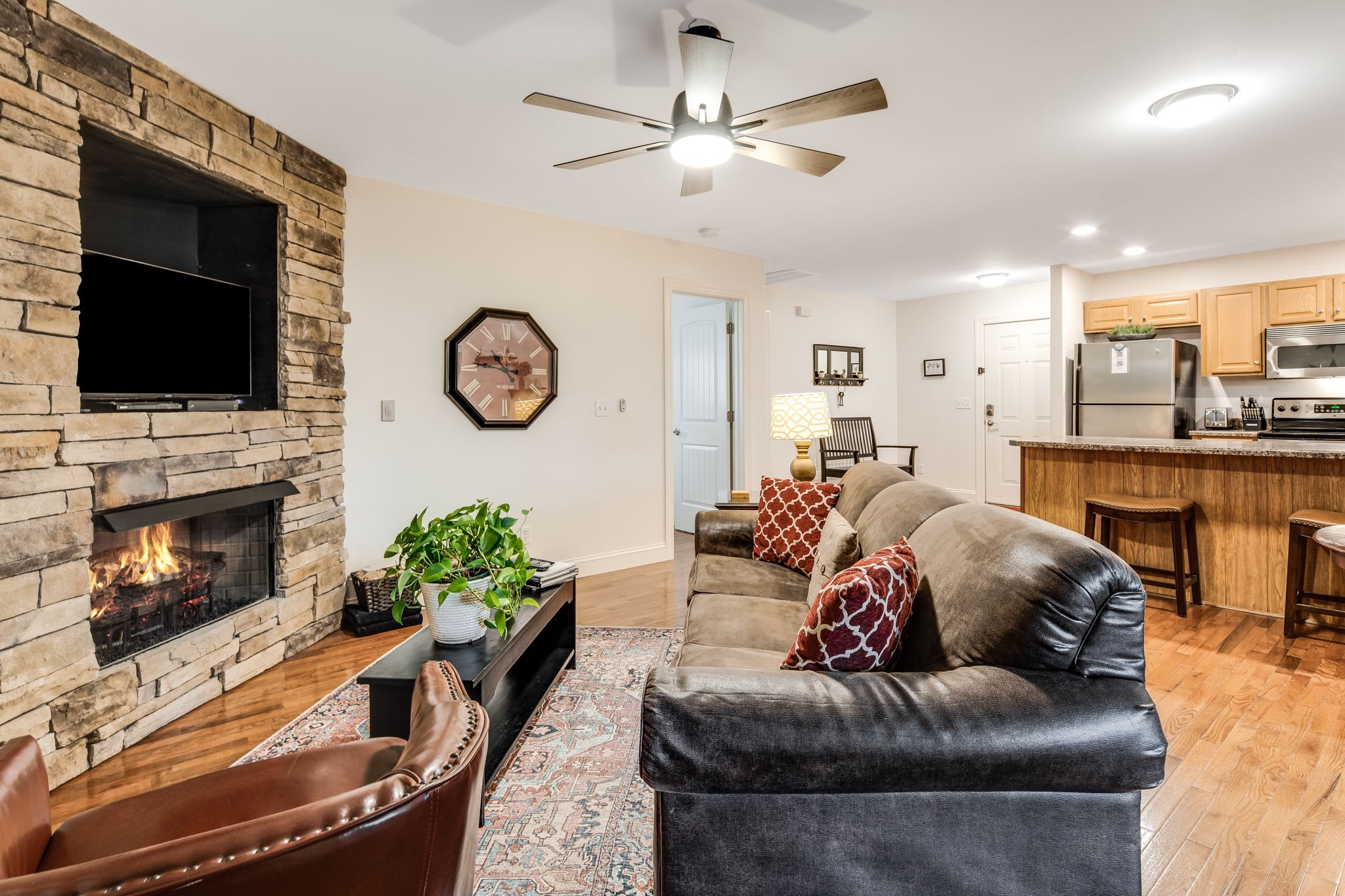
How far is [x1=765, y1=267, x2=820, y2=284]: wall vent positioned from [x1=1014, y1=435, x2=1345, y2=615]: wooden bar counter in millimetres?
2533

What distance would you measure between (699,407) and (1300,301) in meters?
4.66

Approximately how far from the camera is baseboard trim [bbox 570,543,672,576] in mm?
4402

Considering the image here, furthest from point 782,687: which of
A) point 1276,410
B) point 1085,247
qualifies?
point 1276,410

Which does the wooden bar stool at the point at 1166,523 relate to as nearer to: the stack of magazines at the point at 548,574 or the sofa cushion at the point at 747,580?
the sofa cushion at the point at 747,580

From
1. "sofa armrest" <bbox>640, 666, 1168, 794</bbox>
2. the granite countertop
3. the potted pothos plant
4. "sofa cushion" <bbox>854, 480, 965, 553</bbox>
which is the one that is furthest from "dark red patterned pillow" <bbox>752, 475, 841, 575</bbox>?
the granite countertop

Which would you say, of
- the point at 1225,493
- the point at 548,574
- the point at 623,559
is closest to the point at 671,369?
the point at 623,559

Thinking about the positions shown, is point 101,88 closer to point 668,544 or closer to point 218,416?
point 218,416

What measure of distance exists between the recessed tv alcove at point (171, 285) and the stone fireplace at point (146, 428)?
0.04ft

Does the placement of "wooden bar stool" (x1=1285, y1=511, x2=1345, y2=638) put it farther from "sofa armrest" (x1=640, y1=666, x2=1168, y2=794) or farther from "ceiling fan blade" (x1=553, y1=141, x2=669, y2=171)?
"ceiling fan blade" (x1=553, y1=141, x2=669, y2=171)

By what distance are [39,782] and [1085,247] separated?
624cm

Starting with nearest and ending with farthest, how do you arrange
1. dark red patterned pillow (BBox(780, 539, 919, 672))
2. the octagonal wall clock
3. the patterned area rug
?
dark red patterned pillow (BBox(780, 539, 919, 672))
the patterned area rug
the octagonal wall clock

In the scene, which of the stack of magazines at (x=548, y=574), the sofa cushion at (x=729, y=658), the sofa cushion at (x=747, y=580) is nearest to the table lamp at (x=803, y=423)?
the sofa cushion at (x=747, y=580)

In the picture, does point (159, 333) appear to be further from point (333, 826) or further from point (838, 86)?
point (838, 86)

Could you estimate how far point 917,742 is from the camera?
41.9 inches
